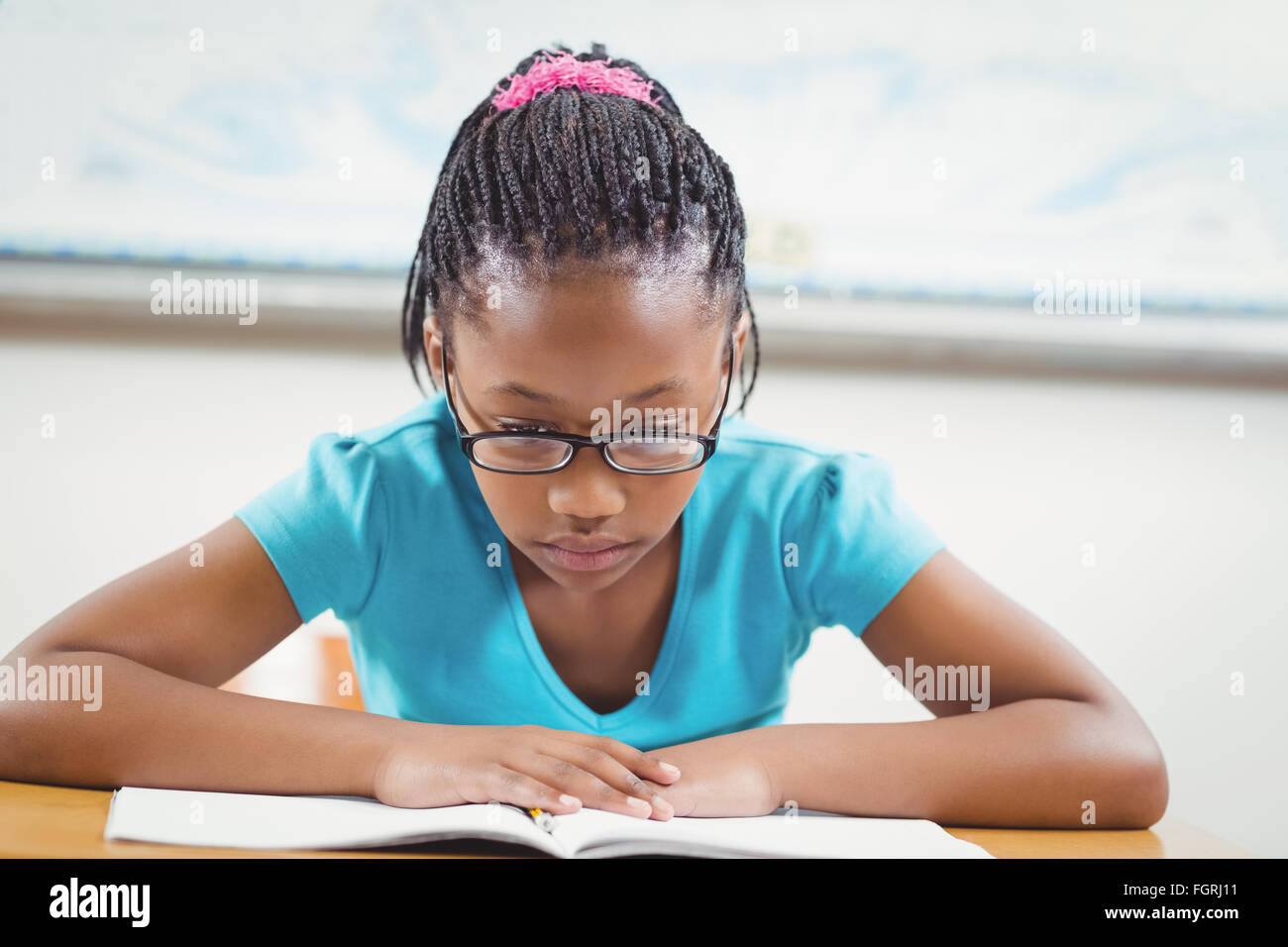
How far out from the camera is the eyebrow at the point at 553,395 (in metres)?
0.69

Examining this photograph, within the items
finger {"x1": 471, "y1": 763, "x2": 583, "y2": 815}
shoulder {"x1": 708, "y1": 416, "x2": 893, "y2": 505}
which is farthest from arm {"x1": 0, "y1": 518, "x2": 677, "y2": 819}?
shoulder {"x1": 708, "y1": 416, "x2": 893, "y2": 505}

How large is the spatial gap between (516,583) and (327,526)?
0.17 m

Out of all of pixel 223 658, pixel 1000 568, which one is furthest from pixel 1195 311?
pixel 223 658

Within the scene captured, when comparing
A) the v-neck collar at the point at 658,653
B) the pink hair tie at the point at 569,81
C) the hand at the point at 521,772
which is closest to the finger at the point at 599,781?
the hand at the point at 521,772

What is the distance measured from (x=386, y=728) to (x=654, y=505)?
0.25m

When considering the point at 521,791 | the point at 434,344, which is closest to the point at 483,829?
the point at 521,791

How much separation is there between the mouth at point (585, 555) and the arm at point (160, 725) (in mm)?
165

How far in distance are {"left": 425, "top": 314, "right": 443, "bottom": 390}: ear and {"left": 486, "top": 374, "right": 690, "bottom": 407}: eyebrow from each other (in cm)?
12

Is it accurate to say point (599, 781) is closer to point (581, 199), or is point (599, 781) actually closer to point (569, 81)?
point (581, 199)

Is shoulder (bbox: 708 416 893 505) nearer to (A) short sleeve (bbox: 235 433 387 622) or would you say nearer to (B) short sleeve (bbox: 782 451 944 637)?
(B) short sleeve (bbox: 782 451 944 637)

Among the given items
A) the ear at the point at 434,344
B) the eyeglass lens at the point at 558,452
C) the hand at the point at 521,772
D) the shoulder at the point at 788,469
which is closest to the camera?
the hand at the point at 521,772

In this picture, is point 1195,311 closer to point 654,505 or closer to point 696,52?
point 696,52

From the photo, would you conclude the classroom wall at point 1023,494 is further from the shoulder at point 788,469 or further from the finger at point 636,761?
the finger at point 636,761
